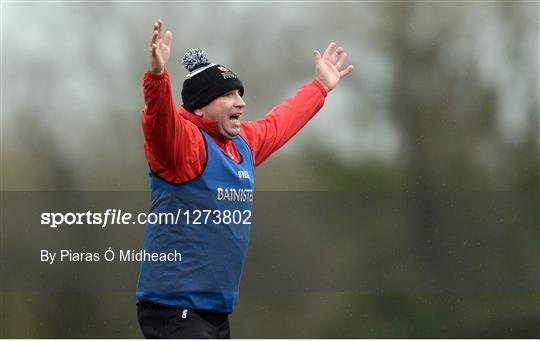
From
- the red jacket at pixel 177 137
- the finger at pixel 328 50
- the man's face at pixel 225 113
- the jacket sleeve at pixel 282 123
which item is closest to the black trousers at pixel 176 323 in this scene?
the red jacket at pixel 177 137

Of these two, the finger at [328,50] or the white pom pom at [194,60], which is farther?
the finger at [328,50]

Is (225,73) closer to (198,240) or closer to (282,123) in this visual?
(282,123)

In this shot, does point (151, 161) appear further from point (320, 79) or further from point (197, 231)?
point (320, 79)

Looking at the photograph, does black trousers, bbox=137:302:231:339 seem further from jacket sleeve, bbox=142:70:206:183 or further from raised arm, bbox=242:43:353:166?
raised arm, bbox=242:43:353:166

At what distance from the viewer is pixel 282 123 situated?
162 inches

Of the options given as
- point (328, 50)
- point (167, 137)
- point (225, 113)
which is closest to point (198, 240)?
point (167, 137)

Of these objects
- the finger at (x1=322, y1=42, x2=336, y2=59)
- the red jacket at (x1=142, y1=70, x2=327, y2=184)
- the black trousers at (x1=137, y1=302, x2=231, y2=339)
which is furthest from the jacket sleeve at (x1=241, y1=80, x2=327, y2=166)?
Answer: the black trousers at (x1=137, y1=302, x2=231, y2=339)

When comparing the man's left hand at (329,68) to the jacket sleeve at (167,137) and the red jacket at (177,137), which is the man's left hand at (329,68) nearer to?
the red jacket at (177,137)

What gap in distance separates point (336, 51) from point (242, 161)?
0.99 m

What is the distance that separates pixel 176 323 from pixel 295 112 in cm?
135

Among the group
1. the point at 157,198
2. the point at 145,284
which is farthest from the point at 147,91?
the point at 145,284

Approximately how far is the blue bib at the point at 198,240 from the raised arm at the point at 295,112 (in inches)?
21.0

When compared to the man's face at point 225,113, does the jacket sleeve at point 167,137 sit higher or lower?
lower

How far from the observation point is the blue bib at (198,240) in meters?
3.33
